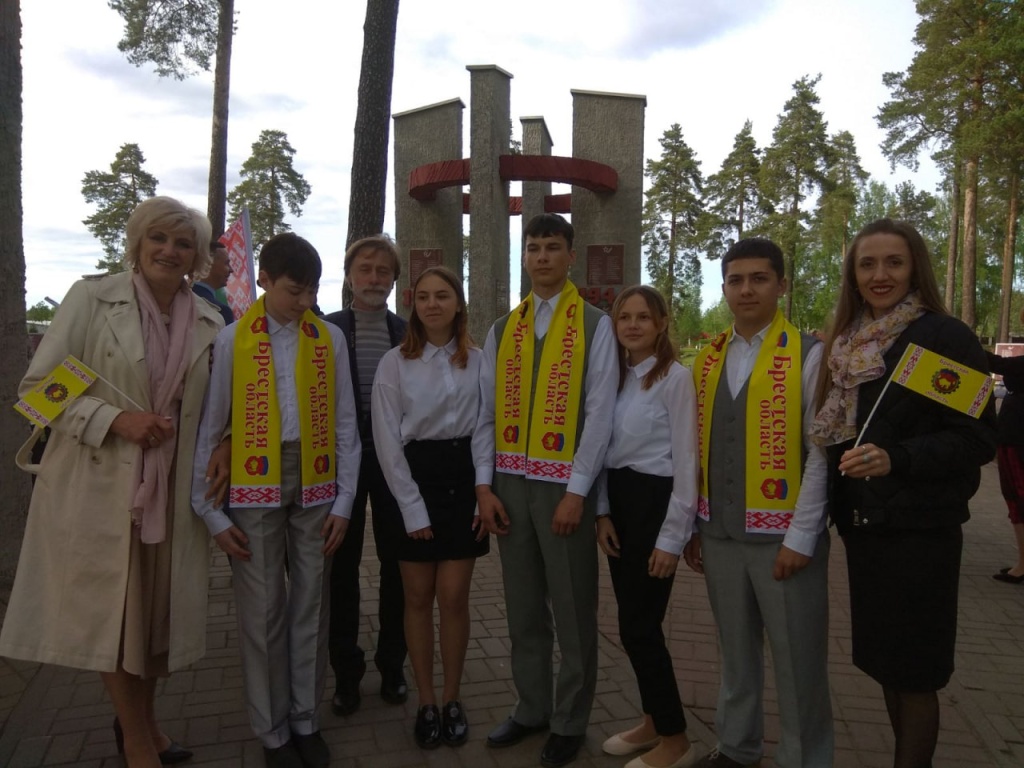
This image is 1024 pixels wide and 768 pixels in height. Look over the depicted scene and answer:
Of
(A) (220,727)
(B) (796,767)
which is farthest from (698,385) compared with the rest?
(A) (220,727)

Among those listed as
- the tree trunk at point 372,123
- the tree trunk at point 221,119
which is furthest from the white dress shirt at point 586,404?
the tree trunk at point 221,119

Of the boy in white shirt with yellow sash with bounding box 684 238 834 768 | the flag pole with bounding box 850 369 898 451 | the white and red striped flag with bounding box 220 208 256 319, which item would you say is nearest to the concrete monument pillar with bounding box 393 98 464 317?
the white and red striped flag with bounding box 220 208 256 319

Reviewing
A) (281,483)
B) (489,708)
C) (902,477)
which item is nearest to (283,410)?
(281,483)

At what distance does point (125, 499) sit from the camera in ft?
8.82

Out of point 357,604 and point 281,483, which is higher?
point 281,483

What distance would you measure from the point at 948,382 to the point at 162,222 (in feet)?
9.14

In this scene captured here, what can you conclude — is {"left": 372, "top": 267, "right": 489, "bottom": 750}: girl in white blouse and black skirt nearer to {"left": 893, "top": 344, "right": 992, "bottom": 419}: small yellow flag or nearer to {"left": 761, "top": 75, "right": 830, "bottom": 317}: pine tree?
{"left": 893, "top": 344, "right": 992, "bottom": 419}: small yellow flag

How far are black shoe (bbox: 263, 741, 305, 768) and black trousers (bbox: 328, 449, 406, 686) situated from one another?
0.56 metres

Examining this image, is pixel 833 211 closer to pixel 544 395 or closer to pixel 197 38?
pixel 197 38

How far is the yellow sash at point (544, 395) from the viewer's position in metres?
2.99

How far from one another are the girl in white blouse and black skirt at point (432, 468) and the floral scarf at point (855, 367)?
1.40 m

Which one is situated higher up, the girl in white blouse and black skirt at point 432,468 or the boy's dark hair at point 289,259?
the boy's dark hair at point 289,259

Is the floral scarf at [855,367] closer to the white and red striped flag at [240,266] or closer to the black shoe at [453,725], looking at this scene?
the black shoe at [453,725]

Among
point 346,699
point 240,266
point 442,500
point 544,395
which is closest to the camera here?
point 544,395
